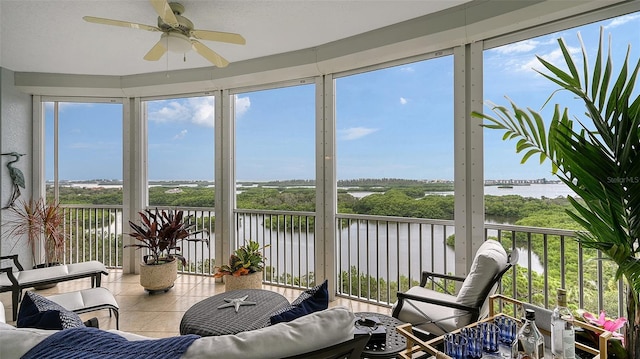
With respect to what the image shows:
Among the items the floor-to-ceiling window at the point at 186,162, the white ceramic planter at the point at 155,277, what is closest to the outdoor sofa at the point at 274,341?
the white ceramic planter at the point at 155,277

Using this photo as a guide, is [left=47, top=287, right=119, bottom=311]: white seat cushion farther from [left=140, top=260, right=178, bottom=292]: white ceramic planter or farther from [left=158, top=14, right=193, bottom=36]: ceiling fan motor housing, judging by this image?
[left=158, top=14, right=193, bottom=36]: ceiling fan motor housing

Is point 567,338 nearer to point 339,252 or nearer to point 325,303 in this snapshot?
point 325,303

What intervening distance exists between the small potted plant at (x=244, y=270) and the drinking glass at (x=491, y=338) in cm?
241

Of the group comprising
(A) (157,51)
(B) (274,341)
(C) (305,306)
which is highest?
(A) (157,51)

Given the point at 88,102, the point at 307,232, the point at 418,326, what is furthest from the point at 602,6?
the point at 88,102

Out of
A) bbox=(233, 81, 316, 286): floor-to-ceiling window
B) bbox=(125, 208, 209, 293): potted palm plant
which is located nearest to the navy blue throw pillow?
bbox=(233, 81, 316, 286): floor-to-ceiling window

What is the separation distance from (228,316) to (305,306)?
3.06 feet

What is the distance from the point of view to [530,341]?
1313 mm

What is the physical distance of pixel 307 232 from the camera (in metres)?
3.94

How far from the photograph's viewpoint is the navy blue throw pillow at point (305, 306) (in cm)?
138

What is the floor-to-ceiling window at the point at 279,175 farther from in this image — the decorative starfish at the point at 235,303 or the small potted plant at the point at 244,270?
the decorative starfish at the point at 235,303

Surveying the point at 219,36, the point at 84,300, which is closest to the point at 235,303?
the point at 84,300

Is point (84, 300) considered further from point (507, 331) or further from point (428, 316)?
point (507, 331)

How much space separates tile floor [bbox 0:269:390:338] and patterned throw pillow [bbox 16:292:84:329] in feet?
5.05
